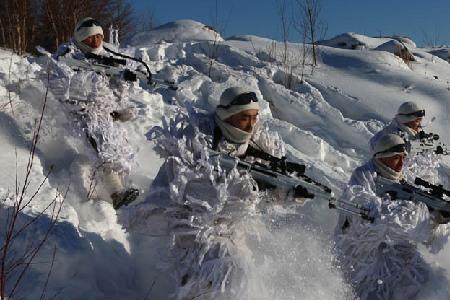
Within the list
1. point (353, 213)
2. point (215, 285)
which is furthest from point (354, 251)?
point (215, 285)

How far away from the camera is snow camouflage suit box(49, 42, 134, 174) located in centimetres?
523

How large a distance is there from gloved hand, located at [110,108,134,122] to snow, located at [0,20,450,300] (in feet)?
1.59

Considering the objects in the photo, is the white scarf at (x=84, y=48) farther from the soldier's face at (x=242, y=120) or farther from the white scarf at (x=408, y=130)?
the white scarf at (x=408, y=130)

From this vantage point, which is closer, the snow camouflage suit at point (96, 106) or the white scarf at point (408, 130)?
the snow camouflage suit at point (96, 106)

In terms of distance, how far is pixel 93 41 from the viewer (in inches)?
239

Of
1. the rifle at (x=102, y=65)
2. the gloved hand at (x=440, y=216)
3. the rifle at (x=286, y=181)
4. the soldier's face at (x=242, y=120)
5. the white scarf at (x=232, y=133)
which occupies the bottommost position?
the gloved hand at (x=440, y=216)

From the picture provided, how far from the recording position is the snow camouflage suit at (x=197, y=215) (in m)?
3.04

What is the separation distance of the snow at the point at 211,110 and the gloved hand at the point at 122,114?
486 mm

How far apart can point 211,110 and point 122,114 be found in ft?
3.37

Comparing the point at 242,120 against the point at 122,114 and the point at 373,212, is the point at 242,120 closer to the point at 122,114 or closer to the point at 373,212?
the point at 373,212

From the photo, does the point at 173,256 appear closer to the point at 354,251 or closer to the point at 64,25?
the point at 354,251

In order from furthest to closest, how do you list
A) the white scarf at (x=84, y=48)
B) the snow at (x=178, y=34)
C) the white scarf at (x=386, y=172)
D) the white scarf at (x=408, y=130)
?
the snow at (x=178, y=34), the white scarf at (x=408, y=130), the white scarf at (x=84, y=48), the white scarf at (x=386, y=172)

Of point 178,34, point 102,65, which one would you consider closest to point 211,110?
point 102,65

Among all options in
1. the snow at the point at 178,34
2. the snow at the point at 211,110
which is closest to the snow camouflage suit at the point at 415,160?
the snow at the point at 211,110
